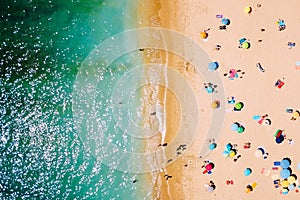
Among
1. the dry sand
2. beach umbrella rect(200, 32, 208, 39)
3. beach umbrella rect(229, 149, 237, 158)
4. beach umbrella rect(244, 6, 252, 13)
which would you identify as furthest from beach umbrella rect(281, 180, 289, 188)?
beach umbrella rect(244, 6, 252, 13)

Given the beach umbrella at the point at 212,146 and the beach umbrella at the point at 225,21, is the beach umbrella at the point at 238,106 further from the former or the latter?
the beach umbrella at the point at 225,21

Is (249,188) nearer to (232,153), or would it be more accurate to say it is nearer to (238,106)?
(232,153)

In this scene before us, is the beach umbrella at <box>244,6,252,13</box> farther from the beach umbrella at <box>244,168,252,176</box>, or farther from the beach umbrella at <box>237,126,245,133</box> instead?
the beach umbrella at <box>244,168,252,176</box>

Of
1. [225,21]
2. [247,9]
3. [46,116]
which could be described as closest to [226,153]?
[225,21]

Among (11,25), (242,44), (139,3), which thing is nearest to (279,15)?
(242,44)

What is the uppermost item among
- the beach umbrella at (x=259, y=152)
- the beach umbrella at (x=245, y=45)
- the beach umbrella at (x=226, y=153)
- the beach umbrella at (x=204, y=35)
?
the beach umbrella at (x=204, y=35)

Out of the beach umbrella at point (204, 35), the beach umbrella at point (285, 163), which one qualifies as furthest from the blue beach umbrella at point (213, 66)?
the beach umbrella at point (285, 163)
